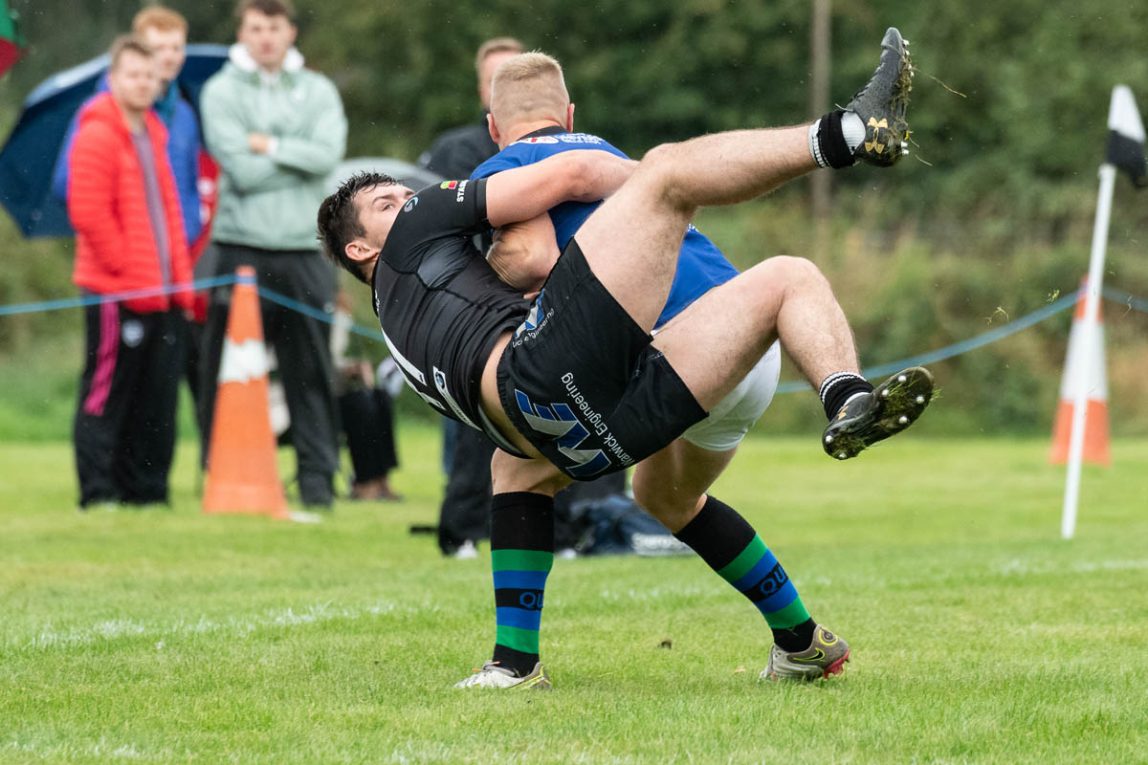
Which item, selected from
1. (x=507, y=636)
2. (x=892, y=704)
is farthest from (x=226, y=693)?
(x=892, y=704)

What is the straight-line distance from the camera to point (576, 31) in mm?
38125

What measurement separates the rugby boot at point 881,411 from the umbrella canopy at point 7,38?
563 centimetres

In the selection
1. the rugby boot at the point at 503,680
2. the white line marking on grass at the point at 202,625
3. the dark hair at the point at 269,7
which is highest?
the dark hair at the point at 269,7

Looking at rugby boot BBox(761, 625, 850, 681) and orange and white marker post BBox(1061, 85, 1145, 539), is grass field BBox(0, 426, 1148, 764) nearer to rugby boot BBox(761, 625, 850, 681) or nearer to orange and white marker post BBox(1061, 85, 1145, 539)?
rugby boot BBox(761, 625, 850, 681)

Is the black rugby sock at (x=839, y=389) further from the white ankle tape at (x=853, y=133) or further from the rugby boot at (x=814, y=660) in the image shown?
the rugby boot at (x=814, y=660)

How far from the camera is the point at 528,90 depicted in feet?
17.0

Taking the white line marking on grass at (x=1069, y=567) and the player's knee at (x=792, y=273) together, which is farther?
the white line marking on grass at (x=1069, y=567)

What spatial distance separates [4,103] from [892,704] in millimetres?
28689

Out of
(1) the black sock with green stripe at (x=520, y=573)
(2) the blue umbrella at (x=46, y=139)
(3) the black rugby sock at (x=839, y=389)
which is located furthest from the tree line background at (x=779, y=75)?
(3) the black rugby sock at (x=839, y=389)

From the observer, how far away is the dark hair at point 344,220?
5.27 metres

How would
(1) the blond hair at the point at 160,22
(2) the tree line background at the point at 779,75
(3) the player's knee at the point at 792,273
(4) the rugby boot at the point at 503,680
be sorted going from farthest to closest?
1. (2) the tree line background at the point at 779,75
2. (1) the blond hair at the point at 160,22
3. (4) the rugby boot at the point at 503,680
4. (3) the player's knee at the point at 792,273

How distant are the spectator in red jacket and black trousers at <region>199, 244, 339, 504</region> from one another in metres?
0.44

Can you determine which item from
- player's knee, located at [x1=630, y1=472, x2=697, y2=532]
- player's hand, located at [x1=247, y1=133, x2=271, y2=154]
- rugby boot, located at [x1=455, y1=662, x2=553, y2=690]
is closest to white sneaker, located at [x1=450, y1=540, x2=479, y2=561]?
player's hand, located at [x1=247, y1=133, x2=271, y2=154]

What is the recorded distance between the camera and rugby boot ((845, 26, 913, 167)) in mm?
4203
